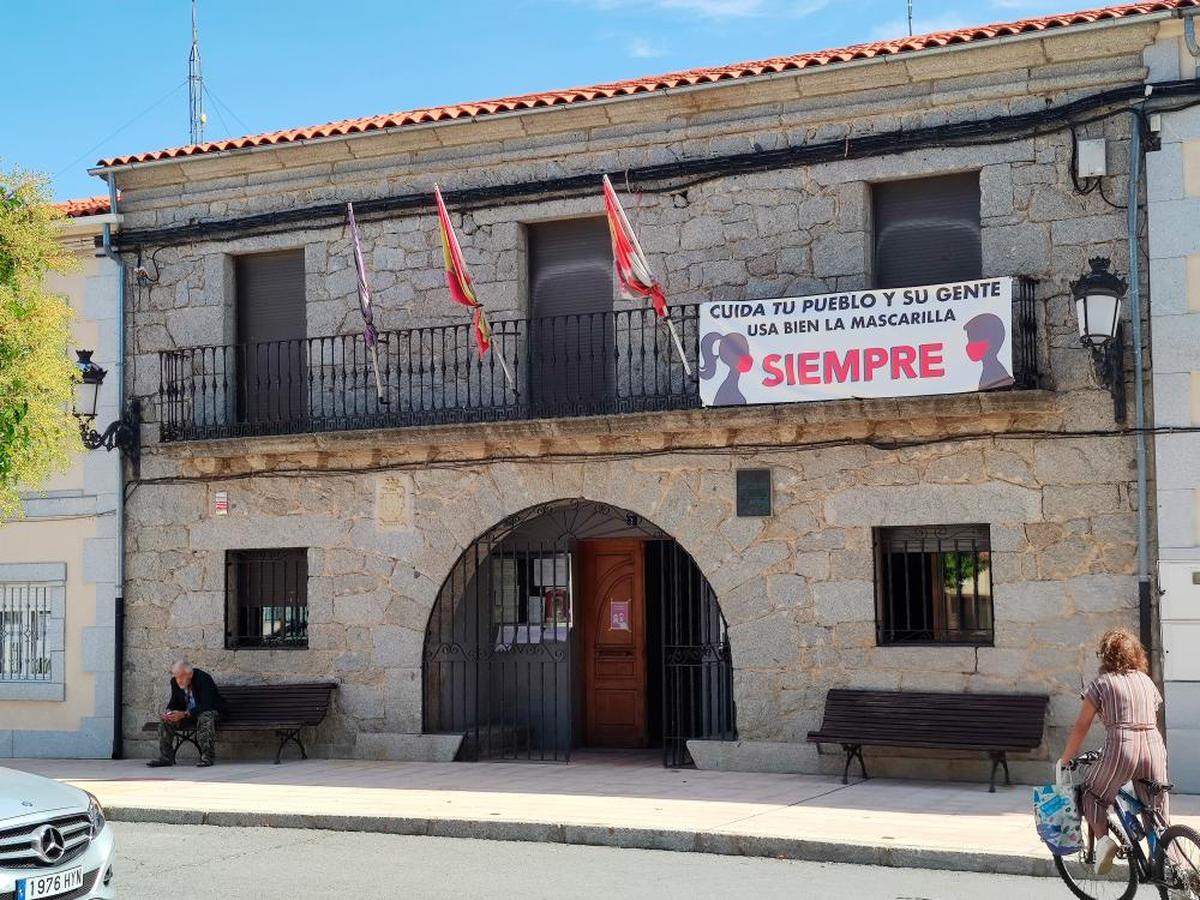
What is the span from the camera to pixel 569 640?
1534 cm

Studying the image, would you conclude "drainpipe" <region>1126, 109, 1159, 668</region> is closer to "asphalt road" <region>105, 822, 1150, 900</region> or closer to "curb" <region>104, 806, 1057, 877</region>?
"curb" <region>104, 806, 1057, 877</region>

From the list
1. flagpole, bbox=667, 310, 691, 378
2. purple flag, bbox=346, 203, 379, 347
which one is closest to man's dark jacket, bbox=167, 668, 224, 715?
purple flag, bbox=346, 203, 379, 347

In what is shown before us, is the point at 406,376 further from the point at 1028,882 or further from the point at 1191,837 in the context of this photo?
the point at 1191,837

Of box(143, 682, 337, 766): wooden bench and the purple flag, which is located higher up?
the purple flag

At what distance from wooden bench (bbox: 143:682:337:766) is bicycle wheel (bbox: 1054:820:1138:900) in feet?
26.3

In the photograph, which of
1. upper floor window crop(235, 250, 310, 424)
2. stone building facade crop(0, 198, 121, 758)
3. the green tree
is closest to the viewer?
the green tree

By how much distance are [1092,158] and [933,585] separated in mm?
3485

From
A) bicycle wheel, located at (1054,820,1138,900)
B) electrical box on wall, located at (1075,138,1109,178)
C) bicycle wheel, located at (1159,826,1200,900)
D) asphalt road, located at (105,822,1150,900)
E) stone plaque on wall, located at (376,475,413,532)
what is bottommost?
asphalt road, located at (105,822,1150,900)

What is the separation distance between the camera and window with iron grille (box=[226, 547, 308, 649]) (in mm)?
15320

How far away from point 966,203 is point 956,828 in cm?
520

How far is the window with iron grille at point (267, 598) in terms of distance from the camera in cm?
1532

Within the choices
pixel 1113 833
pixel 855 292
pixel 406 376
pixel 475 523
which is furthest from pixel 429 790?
pixel 1113 833

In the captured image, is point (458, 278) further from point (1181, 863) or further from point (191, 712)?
point (1181, 863)

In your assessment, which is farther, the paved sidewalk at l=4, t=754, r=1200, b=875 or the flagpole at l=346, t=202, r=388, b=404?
the flagpole at l=346, t=202, r=388, b=404
